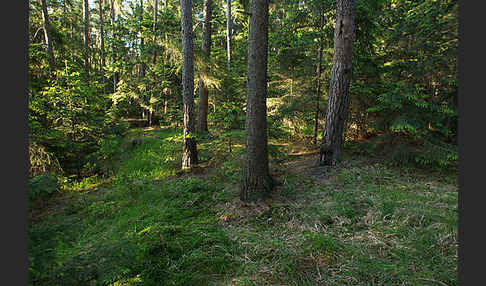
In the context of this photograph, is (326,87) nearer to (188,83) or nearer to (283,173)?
(283,173)

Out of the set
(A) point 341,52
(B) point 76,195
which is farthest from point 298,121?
(B) point 76,195

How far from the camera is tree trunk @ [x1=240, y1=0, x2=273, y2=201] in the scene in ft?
14.4

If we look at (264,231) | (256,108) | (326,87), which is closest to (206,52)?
(326,87)

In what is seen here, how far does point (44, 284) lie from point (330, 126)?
666cm

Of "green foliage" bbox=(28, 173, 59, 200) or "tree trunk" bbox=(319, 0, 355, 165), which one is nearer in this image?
"green foliage" bbox=(28, 173, 59, 200)

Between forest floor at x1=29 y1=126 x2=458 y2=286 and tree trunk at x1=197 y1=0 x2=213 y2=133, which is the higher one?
tree trunk at x1=197 y1=0 x2=213 y2=133

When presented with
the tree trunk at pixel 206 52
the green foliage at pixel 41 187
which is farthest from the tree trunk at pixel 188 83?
the green foliage at pixel 41 187

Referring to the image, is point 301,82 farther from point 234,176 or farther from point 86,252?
point 86,252

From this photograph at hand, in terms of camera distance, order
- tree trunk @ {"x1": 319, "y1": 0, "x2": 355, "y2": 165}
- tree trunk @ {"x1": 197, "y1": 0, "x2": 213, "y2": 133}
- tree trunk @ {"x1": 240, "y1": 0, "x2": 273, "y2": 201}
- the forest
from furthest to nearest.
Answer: tree trunk @ {"x1": 197, "y1": 0, "x2": 213, "y2": 133} < tree trunk @ {"x1": 319, "y1": 0, "x2": 355, "y2": 165} < tree trunk @ {"x1": 240, "y1": 0, "x2": 273, "y2": 201} < the forest

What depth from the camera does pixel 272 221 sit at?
13.3 feet

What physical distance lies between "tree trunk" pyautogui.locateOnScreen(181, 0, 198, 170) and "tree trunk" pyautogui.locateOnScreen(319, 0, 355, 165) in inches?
183

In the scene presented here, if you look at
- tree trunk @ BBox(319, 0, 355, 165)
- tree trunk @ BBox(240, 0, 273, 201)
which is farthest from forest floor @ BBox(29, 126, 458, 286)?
tree trunk @ BBox(319, 0, 355, 165)

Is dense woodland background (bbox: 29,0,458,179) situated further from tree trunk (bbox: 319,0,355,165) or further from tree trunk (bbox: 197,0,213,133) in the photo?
tree trunk (bbox: 319,0,355,165)

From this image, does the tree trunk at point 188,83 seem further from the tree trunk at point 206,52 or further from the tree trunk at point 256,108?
the tree trunk at point 256,108
